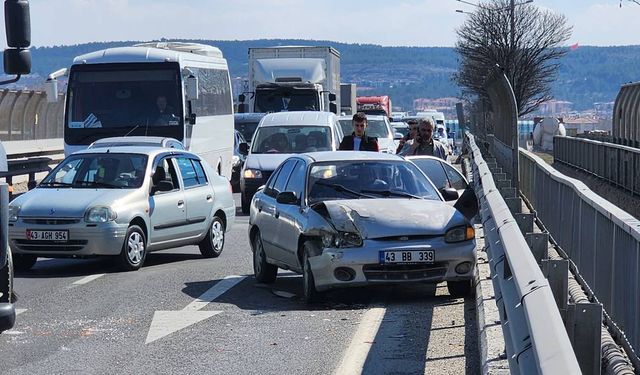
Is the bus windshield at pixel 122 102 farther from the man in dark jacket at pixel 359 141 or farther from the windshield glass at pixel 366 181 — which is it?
Answer: the windshield glass at pixel 366 181

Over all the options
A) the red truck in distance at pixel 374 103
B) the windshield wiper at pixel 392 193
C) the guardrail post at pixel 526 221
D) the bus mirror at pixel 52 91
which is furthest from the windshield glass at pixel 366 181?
the red truck in distance at pixel 374 103

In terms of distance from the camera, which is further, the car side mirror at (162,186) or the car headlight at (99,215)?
the car side mirror at (162,186)

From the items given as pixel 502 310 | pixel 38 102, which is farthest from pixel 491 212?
pixel 38 102

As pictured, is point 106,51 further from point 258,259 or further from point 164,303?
point 164,303

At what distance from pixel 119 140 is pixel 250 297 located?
10396mm

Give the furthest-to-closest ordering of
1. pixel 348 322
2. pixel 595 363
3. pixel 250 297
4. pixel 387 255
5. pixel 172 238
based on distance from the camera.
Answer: pixel 172 238
pixel 250 297
pixel 387 255
pixel 348 322
pixel 595 363

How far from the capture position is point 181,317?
442 inches

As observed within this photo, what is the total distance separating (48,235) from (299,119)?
1339 cm

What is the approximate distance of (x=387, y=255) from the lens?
11.8 m

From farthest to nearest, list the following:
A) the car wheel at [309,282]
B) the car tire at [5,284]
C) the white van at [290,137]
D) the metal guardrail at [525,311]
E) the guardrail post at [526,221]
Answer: the white van at [290,137]
the car wheel at [309,282]
the guardrail post at [526,221]
the car tire at [5,284]
the metal guardrail at [525,311]

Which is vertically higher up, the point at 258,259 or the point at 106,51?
the point at 106,51

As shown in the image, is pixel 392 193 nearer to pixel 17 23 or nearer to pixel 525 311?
pixel 17 23

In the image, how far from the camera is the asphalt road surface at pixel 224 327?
9.00 meters

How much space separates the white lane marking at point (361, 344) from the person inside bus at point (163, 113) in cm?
1426
